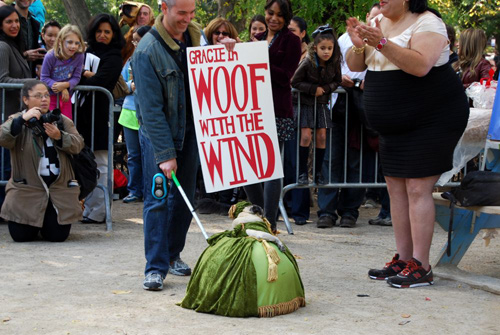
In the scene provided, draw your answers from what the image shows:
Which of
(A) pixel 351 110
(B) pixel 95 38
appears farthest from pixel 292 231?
(B) pixel 95 38

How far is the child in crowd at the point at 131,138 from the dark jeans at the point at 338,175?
7.80ft

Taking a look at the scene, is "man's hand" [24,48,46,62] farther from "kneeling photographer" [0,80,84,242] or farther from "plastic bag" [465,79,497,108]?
"plastic bag" [465,79,497,108]

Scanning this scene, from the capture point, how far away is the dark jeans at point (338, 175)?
8438mm

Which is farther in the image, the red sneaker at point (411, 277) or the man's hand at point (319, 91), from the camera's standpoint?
the man's hand at point (319, 91)

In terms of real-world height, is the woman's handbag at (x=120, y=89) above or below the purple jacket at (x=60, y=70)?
below

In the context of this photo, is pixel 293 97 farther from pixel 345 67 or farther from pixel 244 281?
pixel 244 281

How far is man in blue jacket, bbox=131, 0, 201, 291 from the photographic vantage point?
512 cm

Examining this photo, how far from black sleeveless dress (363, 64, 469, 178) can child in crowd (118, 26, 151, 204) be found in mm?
4471

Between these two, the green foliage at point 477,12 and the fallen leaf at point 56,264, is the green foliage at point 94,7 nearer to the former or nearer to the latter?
the green foliage at point 477,12

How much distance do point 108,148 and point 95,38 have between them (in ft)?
4.62

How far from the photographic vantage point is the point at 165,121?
5.16 metres

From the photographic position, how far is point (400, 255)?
→ 586 cm

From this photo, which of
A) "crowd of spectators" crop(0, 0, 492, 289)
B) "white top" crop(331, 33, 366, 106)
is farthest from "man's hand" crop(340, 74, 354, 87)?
"white top" crop(331, 33, 366, 106)

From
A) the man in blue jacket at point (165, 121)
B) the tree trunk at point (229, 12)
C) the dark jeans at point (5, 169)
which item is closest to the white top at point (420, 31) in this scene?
the man in blue jacket at point (165, 121)
